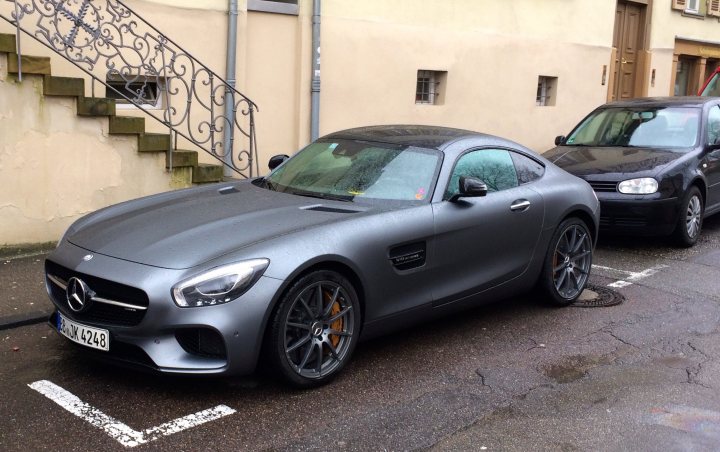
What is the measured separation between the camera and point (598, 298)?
683cm

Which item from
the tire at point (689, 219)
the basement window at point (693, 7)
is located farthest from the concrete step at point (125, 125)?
the basement window at point (693, 7)

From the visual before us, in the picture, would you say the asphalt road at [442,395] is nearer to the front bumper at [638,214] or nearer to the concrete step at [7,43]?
the front bumper at [638,214]

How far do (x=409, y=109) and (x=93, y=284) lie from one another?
847cm

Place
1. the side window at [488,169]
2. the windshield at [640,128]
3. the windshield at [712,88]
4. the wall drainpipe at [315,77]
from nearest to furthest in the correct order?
the side window at [488,169]
the windshield at [640,128]
the wall drainpipe at [315,77]
the windshield at [712,88]

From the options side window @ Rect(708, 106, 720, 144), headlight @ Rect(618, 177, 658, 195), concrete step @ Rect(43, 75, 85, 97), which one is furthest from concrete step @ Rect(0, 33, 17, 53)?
side window @ Rect(708, 106, 720, 144)

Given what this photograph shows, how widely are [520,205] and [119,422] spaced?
10.4ft

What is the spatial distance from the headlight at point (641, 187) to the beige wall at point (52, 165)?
→ 4.88 m

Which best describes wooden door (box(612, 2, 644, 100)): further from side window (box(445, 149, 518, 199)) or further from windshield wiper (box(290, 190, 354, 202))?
windshield wiper (box(290, 190, 354, 202))

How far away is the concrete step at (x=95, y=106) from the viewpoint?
7.63m

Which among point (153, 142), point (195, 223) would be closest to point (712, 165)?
point (153, 142)

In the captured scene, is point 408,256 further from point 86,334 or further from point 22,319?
point 22,319

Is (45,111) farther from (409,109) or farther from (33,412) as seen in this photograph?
(409,109)

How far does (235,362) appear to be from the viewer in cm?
417

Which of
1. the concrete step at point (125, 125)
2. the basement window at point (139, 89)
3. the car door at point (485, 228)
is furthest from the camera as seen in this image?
the basement window at point (139, 89)
